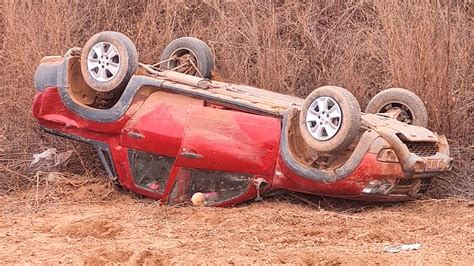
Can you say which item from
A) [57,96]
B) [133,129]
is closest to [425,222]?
[133,129]

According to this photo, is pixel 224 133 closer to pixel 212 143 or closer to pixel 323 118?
pixel 212 143

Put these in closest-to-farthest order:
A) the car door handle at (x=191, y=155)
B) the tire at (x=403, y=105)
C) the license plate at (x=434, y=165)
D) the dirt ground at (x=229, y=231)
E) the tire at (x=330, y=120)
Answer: the dirt ground at (x=229, y=231)
the tire at (x=330, y=120)
the license plate at (x=434, y=165)
the car door handle at (x=191, y=155)
the tire at (x=403, y=105)

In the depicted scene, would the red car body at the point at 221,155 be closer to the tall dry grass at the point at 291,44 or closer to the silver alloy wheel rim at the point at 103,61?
the silver alloy wheel rim at the point at 103,61

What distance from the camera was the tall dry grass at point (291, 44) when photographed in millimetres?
7715

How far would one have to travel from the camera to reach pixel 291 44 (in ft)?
30.2

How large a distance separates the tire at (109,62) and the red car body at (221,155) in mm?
189

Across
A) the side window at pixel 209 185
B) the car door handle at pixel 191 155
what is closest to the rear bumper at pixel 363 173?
the side window at pixel 209 185

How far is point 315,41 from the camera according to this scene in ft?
29.8

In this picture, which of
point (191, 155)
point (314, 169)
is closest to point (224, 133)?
point (191, 155)

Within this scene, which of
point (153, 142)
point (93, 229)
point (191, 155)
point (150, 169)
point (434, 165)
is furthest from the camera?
point (150, 169)

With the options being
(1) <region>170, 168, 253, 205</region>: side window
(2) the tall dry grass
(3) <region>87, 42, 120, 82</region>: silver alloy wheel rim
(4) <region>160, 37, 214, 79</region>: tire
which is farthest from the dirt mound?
(4) <region>160, 37, 214, 79</region>: tire

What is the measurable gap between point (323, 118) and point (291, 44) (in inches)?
130

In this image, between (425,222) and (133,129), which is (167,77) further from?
(425,222)

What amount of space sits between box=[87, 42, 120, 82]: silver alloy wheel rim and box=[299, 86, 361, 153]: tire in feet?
6.27
